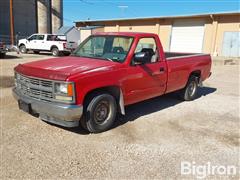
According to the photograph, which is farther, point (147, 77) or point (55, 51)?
point (55, 51)

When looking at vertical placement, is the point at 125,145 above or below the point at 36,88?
below

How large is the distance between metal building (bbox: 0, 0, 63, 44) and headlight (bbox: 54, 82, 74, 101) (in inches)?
1042

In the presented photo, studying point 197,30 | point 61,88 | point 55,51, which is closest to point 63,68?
point 61,88

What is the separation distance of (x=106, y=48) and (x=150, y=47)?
108cm

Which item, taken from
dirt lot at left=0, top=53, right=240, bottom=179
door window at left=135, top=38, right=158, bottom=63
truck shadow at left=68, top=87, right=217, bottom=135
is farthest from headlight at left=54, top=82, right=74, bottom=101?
door window at left=135, top=38, right=158, bottom=63

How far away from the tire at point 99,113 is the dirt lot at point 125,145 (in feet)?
0.50

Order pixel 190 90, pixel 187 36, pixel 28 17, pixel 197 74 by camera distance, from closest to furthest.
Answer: pixel 190 90 → pixel 197 74 → pixel 187 36 → pixel 28 17

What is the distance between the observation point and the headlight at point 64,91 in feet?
12.8

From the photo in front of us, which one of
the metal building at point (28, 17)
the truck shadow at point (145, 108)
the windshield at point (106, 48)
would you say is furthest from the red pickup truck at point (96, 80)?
the metal building at point (28, 17)

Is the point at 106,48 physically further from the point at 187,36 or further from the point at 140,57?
the point at 187,36

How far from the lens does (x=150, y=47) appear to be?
5742 millimetres

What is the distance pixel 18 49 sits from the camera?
2180 cm

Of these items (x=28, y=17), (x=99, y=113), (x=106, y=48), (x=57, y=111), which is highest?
→ (x=28, y=17)

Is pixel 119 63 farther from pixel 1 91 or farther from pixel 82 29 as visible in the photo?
pixel 82 29
